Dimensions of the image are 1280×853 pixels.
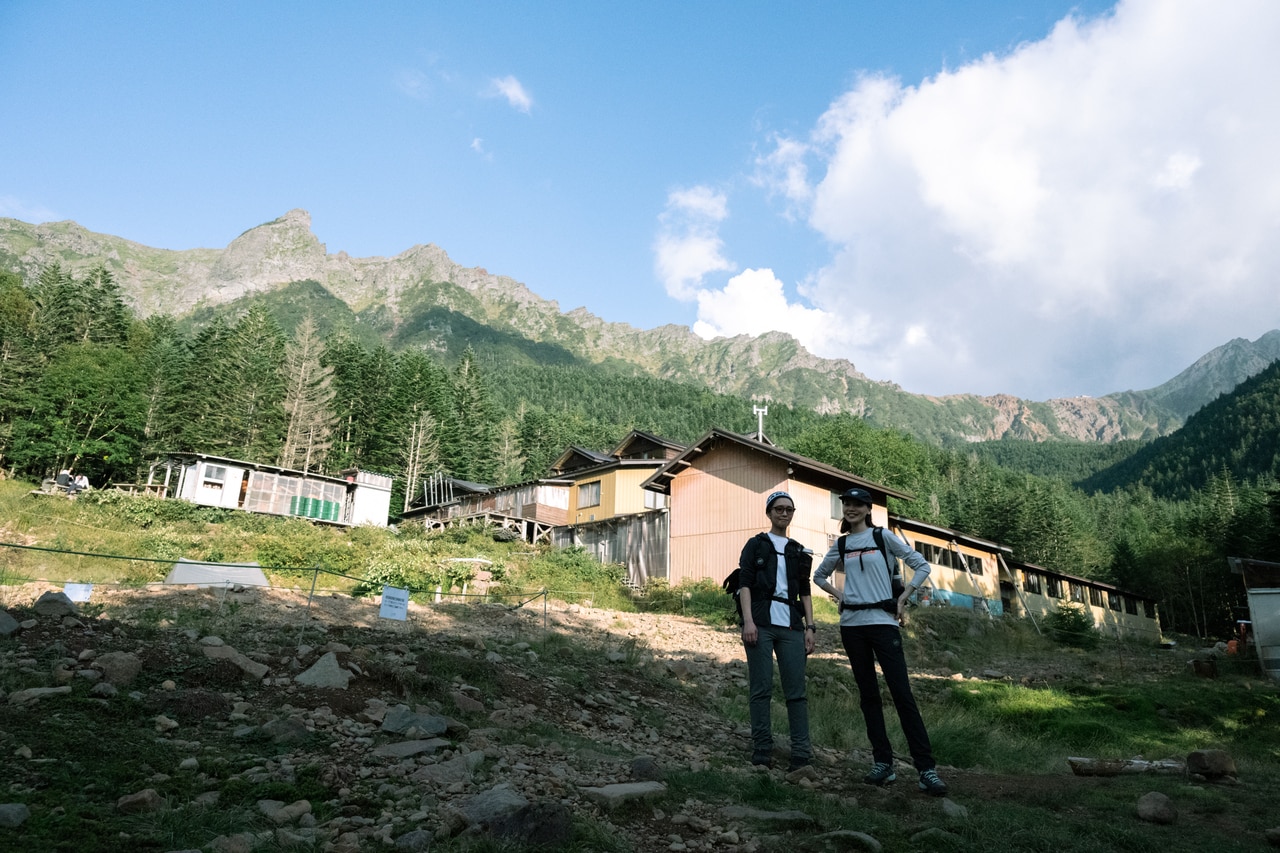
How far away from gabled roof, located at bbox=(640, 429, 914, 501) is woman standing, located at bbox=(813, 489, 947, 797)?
19395mm

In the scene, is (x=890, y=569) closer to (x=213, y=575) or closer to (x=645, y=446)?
(x=213, y=575)

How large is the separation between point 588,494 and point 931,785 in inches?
1376

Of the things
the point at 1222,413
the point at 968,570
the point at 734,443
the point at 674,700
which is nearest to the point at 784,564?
the point at 674,700

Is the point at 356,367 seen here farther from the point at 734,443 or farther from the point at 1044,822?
the point at 1044,822

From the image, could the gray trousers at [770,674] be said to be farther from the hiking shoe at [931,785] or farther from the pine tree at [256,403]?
the pine tree at [256,403]

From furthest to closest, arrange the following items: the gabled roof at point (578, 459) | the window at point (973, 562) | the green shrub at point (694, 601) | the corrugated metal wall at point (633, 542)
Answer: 1. the gabled roof at point (578, 459)
2. the window at point (973, 562)
3. the corrugated metal wall at point (633, 542)
4. the green shrub at point (694, 601)

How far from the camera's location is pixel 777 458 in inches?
1040

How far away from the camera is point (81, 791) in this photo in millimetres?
3689

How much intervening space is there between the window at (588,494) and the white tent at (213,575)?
22885 millimetres

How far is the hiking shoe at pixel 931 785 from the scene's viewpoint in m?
5.07

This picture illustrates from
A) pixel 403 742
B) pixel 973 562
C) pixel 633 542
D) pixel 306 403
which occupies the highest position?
pixel 306 403

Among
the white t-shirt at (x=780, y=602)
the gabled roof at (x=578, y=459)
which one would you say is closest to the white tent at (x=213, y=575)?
the white t-shirt at (x=780, y=602)

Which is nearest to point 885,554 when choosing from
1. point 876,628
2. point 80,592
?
point 876,628

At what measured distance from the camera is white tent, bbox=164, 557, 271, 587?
49.3 feet
